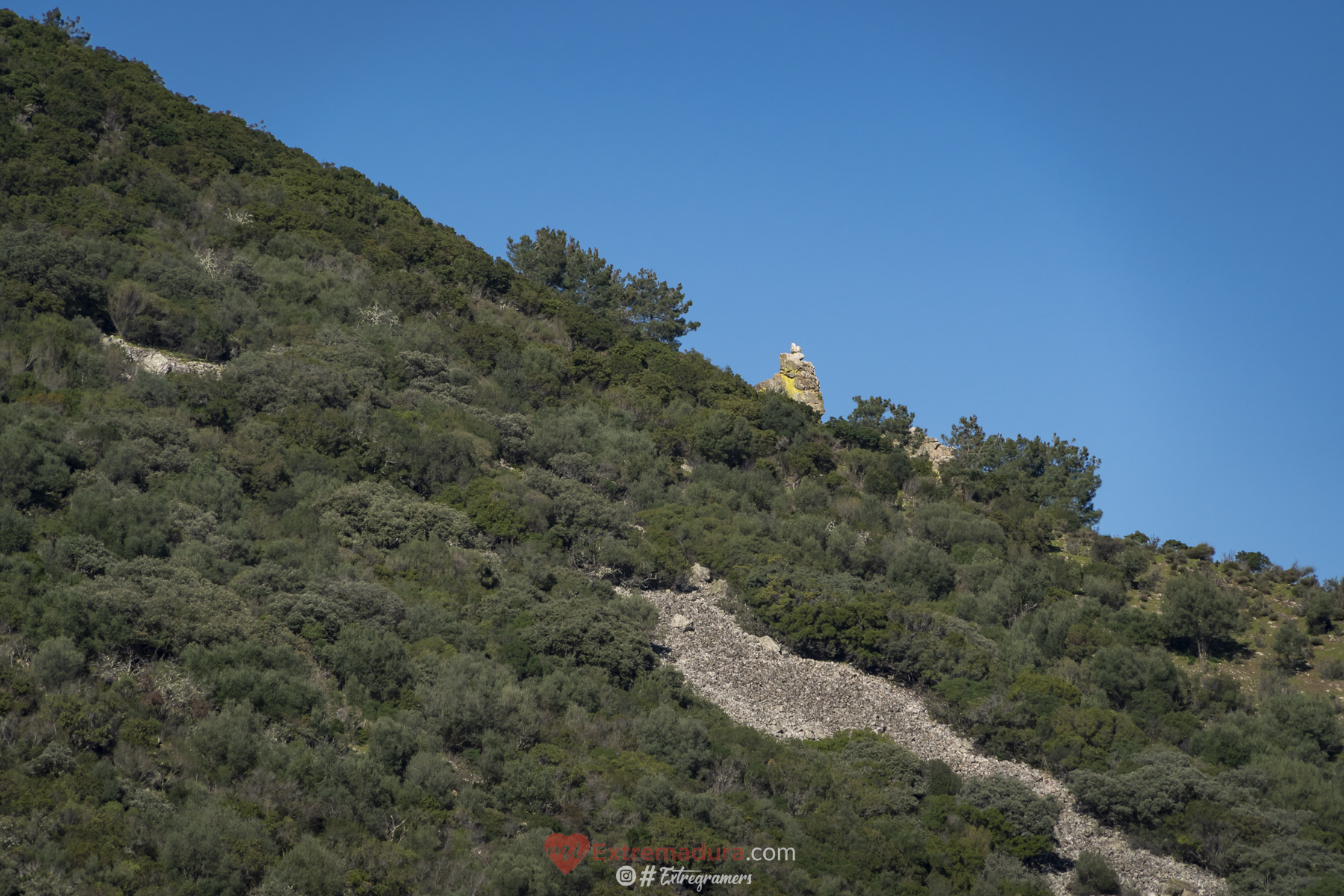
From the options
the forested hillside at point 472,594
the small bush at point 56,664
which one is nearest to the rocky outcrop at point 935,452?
the forested hillside at point 472,594

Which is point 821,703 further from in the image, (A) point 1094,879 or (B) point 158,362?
(B) point 158,362

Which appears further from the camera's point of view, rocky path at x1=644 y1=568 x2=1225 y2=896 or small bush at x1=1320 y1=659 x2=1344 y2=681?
small bush at x1=1320 y1=659 x2=1344 y2=681

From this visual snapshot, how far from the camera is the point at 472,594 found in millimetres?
32781

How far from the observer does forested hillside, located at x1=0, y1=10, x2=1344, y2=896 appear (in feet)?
71.4

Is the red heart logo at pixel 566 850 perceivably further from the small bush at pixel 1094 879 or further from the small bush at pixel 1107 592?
the small bush at pixel 1107 592

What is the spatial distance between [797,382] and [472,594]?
31.6 meters

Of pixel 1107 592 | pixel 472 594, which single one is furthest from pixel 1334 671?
pixel 472 594

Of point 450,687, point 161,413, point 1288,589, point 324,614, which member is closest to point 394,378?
point 161,413

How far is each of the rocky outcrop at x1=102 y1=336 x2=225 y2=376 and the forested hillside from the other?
0.83 m

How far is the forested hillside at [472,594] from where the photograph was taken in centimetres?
2177

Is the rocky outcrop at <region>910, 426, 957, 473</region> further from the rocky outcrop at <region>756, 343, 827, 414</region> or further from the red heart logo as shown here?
the red heart logo

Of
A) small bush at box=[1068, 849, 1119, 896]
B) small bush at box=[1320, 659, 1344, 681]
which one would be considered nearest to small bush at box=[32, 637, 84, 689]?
small bush at box=[1068, 849, 1119, 896]

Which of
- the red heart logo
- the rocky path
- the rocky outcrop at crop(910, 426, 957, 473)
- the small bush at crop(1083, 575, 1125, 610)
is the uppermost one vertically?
the rocky outcrop at crop(910, 426, 957, 473)

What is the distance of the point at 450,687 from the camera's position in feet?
86.8
